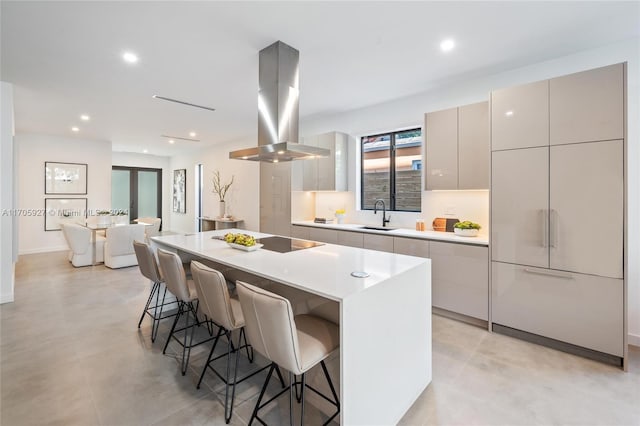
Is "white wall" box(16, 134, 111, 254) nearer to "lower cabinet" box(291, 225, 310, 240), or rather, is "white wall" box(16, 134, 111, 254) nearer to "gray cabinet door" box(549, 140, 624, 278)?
"lower cabinet" box(291, 225, 310, 240)

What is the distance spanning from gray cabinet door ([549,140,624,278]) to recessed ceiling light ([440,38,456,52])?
4.29ft

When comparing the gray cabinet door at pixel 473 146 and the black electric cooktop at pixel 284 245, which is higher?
the gray cabinet door at pixel 473 146

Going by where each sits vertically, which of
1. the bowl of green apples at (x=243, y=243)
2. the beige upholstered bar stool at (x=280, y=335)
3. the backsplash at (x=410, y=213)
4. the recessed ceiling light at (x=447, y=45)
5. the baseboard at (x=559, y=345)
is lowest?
the baseboard at (x=559, y=345)

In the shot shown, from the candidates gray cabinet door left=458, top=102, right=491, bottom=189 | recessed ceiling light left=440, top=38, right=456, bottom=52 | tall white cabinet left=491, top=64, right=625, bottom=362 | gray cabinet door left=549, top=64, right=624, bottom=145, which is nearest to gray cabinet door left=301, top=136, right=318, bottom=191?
gray cabinet door left=458, top=102, right=491, bottom=189

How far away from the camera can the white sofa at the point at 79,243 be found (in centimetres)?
541

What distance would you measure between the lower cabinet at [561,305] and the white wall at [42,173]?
8856 mm

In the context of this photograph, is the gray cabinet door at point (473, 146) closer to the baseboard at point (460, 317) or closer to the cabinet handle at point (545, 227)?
the cabinet handle at point (545, 227)

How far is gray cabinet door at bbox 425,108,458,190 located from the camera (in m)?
3.47

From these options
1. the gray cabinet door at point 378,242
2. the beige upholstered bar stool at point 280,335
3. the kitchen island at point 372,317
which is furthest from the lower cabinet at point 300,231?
the beige upholstered bar stool at point 280,335

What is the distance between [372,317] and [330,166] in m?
3.45

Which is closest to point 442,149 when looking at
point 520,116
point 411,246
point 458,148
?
point 458,148

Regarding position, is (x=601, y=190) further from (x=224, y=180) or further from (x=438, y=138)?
(x=224, y=180)

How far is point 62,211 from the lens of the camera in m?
7.14

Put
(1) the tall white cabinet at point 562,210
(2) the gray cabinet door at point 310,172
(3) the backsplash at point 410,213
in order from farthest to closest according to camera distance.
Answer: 1. (2) the gray cabinet door at point 310,172
2. (3) the backsplash at point 410,213
3. (1) the tall white cabinet at point 562,210
